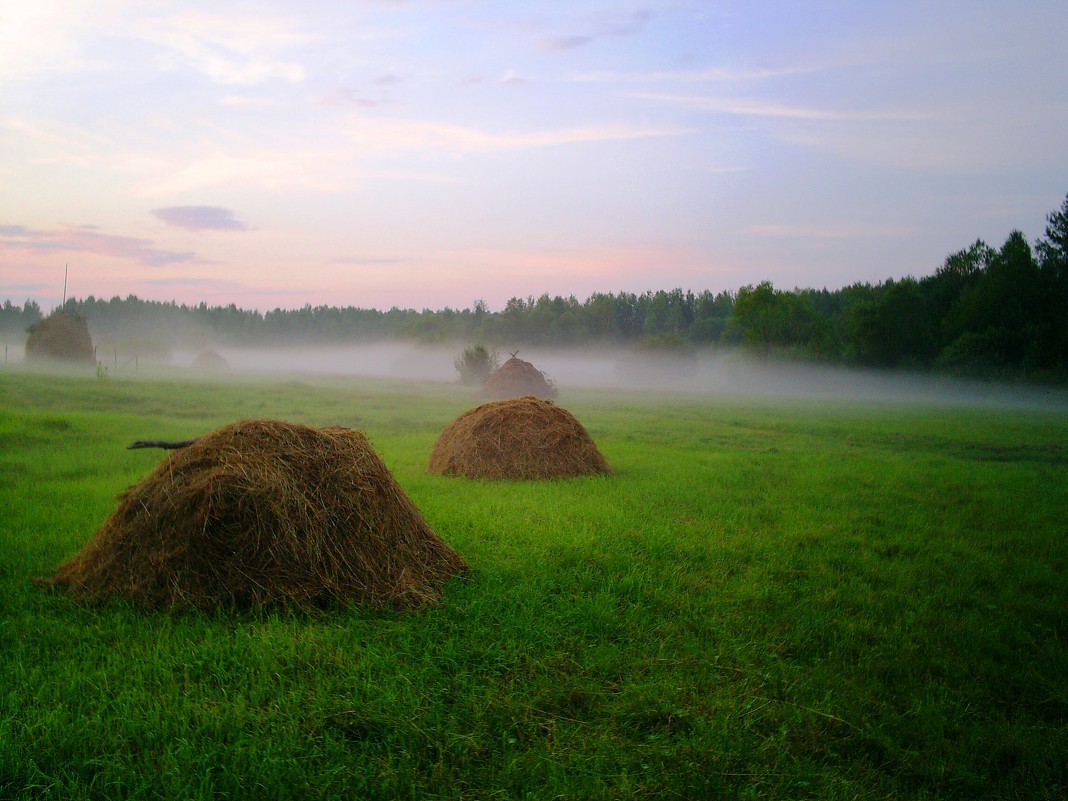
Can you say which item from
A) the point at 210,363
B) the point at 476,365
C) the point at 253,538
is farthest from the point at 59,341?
the point at 253,538

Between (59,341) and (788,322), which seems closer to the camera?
(59,341)

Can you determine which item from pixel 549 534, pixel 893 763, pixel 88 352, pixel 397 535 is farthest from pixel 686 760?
pixel 88 352

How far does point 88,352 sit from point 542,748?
1762 inches

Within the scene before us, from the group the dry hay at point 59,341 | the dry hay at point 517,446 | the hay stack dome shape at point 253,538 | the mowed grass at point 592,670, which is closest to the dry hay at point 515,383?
the dry hay at point 517,446

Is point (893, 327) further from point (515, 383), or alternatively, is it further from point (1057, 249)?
point (515, 383)

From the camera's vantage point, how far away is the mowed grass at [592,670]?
376cm

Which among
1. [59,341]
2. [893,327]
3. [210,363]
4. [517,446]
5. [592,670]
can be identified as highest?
[893,327]

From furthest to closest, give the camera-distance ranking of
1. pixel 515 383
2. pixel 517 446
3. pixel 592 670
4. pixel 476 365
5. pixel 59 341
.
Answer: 1. pixel 476 365
2. pixel 59 341
3. pixel 515 383
4. pixel 517 446
5. pixel 592 670

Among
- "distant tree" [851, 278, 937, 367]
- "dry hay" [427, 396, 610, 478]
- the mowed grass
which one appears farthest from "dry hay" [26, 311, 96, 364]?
"distant tree" [851, 278, 937, 367]

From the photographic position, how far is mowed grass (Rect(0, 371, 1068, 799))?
12.3 feet

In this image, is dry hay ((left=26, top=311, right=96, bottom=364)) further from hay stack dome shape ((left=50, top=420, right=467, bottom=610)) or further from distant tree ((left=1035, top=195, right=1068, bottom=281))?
distant tree ((left=1035, top=195, right=1068, bottom=281))

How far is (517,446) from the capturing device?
13.1 metres

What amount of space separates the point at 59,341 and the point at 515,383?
90.4 feet

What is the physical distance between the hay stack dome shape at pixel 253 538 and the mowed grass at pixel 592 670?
255mm
